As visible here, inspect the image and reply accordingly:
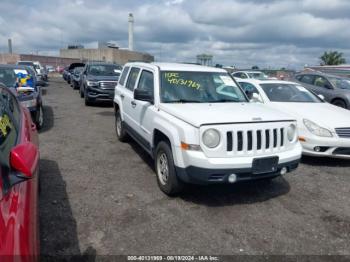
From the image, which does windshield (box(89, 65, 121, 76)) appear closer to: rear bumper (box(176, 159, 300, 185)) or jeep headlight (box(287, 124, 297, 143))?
jeep headlight (box(287, 124, 297, 143))

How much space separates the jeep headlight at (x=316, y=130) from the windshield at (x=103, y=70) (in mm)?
9792

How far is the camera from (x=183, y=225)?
3.72 metres

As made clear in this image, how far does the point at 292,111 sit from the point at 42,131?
20.9ft

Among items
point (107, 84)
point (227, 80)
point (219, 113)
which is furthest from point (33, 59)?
point (219, 113)

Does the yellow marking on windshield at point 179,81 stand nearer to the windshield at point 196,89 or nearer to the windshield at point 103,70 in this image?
→ the windshield at point 196,89

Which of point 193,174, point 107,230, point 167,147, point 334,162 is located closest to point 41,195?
point 107,230

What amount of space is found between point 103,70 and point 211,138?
11.7 meters

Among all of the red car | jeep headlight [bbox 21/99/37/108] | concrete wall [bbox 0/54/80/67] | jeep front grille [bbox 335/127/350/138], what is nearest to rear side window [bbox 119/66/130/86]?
jeep headlight [bbox 21/99/37/108]

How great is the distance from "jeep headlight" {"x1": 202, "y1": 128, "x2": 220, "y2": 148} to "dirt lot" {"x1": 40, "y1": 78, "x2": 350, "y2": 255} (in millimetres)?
921

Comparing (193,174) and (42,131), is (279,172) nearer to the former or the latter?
(193,174)

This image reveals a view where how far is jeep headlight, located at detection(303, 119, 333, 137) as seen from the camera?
5797 mm

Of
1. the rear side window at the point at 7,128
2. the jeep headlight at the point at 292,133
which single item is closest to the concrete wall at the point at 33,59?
the rear side window at the point at 7,128

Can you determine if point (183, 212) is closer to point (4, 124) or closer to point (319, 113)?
point (4, 124)

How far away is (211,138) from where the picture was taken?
3.84 meters
